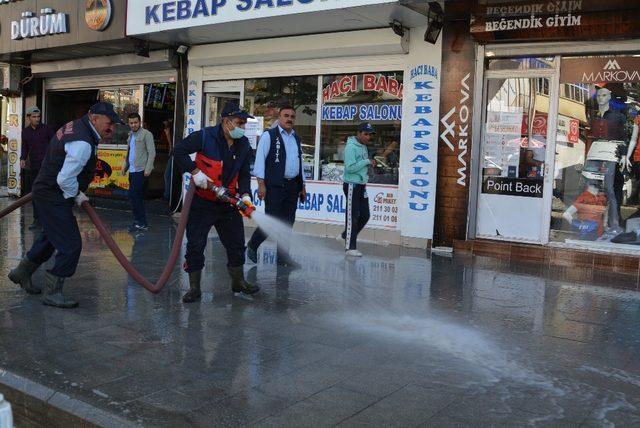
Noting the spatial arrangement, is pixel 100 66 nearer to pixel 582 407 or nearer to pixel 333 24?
pixel 333 24

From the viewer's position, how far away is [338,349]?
4746mm

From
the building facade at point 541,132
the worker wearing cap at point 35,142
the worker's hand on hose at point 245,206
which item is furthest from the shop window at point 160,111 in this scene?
the worker's hand on hose at point 245,206

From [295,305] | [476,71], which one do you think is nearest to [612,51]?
[476,71]

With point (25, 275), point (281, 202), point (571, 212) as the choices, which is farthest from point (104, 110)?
point (571, 212)

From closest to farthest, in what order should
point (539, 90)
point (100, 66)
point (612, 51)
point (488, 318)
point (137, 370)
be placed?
point (137, 370) < point (488, 318) < point (612, 51) < point (539, 90) < point (100, 66)

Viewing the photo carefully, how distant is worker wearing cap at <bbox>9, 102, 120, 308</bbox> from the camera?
5.45m

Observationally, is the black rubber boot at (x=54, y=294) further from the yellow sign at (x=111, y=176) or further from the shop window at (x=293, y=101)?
the yellow sign at (x=111, y=176)

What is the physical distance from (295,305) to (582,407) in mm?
2901

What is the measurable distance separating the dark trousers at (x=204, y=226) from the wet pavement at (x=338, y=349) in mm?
449

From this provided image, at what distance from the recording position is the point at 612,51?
8.48 metres

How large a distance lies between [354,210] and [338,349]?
4.04 meters

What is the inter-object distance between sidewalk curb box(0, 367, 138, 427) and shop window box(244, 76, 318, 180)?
7.68m

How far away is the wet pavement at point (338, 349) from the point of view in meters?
3.68

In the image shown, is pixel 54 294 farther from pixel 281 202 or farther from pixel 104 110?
pixel 281 202
